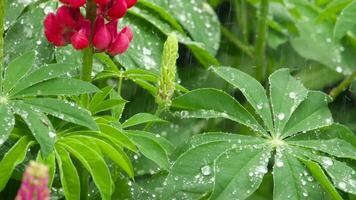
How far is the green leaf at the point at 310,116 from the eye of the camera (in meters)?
2.33

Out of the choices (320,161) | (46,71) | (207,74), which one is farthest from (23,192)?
(207,74)

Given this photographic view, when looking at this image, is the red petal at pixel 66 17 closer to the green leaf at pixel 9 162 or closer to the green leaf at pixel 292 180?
the green leaf at pixel 9 162

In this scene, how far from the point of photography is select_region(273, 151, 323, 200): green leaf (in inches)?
82.0

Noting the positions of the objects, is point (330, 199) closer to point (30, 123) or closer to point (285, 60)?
point (30, 123)

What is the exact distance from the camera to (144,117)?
218 cm

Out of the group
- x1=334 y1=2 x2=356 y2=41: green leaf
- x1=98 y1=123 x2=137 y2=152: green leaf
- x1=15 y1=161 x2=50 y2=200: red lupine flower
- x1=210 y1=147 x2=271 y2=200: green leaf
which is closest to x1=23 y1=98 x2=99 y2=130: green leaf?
x1=98 y1=123 x2=137 y2=152: green leaf

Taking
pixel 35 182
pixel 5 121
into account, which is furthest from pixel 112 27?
pixel 35 182

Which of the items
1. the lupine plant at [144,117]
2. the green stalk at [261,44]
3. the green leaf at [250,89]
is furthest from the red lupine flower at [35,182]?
the green stalk at [261,44]

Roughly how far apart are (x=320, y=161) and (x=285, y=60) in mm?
1458

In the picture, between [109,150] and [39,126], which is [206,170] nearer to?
[109,150]

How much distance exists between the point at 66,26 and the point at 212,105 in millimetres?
501

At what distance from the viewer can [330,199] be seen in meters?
2.40

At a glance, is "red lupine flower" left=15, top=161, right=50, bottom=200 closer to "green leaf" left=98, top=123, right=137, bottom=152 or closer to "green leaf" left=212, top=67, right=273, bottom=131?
"green leaf" left=98, top=123, right=137, bottom=152

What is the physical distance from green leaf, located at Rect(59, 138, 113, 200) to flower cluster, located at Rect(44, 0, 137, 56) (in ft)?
0.79
